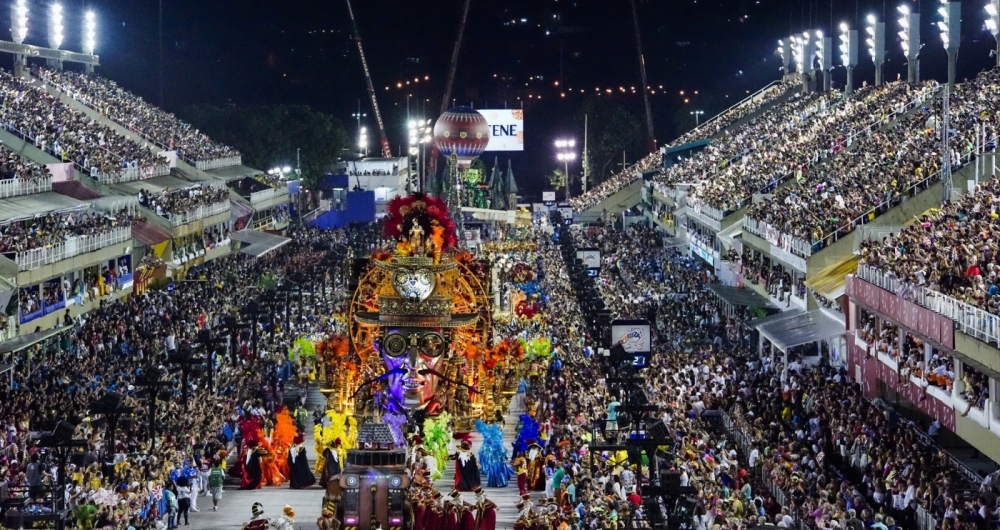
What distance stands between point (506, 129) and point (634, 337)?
10027cm

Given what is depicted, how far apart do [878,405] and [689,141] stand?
228ft

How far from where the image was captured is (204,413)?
1478 inches

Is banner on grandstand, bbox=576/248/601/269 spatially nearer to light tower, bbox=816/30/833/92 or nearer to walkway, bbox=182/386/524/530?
walkway, bbox=182/386/524/530

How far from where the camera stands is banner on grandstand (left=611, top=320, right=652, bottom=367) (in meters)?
41.6

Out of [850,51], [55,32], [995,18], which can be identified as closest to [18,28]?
[55,32]

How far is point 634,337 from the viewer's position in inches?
1656

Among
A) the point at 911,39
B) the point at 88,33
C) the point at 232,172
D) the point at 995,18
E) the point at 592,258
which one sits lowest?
the point at 592,258

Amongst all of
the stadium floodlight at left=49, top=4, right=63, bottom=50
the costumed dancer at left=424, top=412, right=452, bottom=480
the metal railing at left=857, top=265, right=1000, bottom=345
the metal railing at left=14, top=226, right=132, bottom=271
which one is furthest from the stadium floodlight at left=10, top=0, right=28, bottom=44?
the metal railing at left=857, top=265, right=1000, bottom=345

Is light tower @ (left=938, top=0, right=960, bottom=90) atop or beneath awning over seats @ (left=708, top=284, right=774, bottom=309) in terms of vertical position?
atop

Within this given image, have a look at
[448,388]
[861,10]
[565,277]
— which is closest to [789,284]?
[448,388]

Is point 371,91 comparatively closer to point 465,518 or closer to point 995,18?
point 995,18

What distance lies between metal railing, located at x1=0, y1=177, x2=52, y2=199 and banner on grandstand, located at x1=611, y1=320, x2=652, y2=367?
848 inches

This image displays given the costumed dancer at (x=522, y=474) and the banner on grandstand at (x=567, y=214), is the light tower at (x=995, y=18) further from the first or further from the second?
the costumed dancer at (x=522, y=474)

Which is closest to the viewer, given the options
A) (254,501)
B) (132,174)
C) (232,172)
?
(254,501)
